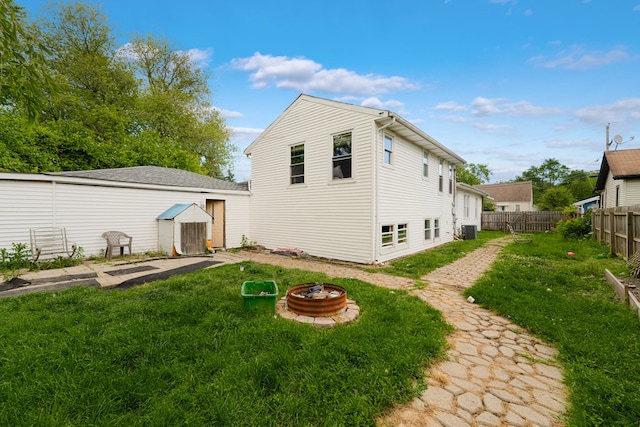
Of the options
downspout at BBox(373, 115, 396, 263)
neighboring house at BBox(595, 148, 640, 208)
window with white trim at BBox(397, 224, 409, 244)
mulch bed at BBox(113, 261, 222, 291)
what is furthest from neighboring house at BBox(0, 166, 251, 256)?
neighboring house at BBox(595, 148, 640, 208)

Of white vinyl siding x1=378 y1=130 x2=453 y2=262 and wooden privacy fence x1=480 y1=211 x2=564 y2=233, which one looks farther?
wooden privacy fence x1=480 y1=211 x2=564 y2=233

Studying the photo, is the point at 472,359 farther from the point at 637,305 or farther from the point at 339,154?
the point at 339,154

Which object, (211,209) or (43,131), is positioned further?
(43,131)

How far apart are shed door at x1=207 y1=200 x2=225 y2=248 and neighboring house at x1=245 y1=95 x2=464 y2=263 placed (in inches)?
52.8

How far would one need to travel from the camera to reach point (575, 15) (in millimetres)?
8461

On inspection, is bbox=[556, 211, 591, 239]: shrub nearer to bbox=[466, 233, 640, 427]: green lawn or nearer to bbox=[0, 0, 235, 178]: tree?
bbox=[466, 233, 640, 427]: green lawn

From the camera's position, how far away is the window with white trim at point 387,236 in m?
8.70

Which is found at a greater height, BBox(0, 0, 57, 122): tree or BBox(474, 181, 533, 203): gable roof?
BBox(474, 181, 533, 203): gable roof

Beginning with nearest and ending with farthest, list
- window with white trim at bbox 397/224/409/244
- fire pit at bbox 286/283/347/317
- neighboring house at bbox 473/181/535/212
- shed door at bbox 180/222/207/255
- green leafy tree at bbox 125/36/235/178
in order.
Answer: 1. fire pit at bbox 286/283/347/317
2. shed door at bbox 180/222/207/255
3. window with white trim at bbox 397/224/409/244
4. green leafy tree at bbox 125/36/235/178
5. neighboring house at bbox 473/181/535/212

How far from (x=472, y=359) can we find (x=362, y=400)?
63.1 inches

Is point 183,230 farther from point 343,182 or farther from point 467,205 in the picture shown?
point 467,205

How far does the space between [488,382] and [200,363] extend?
2.82 meters

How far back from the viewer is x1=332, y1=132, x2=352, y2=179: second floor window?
28.3 feet

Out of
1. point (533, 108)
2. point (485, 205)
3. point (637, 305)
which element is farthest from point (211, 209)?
point (485, 205)
